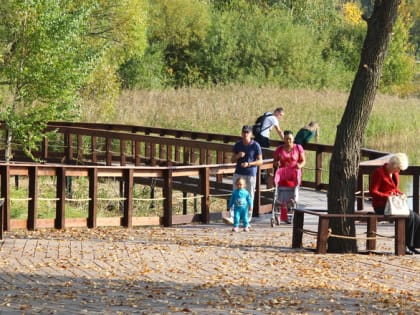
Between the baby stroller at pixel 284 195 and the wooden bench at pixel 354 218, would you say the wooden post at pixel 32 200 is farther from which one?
the wooden bench at pixel 354 218

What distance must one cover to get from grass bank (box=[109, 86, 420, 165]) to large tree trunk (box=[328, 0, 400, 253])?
21922 millimetres

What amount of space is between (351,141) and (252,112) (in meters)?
27.2

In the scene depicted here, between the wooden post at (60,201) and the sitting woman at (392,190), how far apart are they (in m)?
5.40

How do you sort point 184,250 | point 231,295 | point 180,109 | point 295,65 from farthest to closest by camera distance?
point 295,65
point 180,109
point 184,250
point 231,295

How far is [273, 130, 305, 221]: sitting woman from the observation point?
65.4 ft

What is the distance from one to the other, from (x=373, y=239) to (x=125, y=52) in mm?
31247

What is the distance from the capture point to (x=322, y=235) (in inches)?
657

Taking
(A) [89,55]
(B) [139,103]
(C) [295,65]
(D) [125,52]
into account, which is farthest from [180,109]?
(C) [295,65]

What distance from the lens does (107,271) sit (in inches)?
554

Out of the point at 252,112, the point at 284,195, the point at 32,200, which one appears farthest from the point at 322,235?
the point at 252,112

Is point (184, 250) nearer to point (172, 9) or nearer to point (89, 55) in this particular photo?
point (89, 55)

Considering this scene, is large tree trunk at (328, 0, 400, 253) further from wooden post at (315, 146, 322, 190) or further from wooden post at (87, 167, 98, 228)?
wooden post at (315, 146, 322, 190)

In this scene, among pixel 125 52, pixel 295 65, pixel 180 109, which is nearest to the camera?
pixel 180 109

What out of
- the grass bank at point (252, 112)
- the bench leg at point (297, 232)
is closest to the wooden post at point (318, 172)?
the bench leg at point (297, 232)
